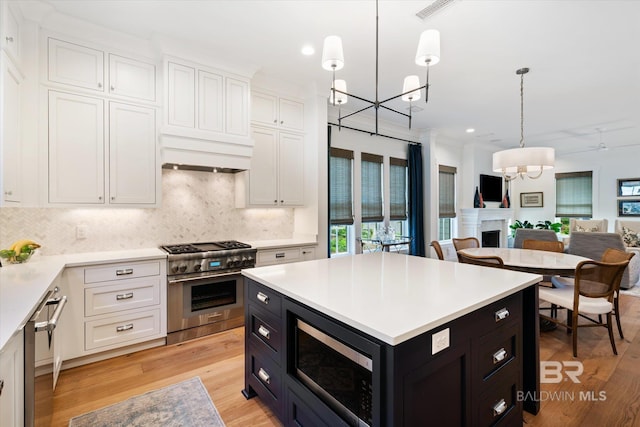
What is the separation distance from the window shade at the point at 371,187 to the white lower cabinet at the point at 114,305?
3509 millimetres

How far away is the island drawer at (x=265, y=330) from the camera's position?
174 centimetres

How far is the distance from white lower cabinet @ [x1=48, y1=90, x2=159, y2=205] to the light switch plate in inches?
116

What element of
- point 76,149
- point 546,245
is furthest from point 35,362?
point 546,245

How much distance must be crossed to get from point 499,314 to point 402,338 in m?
0.84

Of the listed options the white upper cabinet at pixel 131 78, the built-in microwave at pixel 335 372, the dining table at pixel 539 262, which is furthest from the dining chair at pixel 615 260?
the white upper cabinet at pixel 131 78

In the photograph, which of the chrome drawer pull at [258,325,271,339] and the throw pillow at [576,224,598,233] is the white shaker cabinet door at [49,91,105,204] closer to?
the chrome drawer pull at [258,325,271,339]

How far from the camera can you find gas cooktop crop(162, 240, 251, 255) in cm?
309

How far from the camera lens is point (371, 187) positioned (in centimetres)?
551

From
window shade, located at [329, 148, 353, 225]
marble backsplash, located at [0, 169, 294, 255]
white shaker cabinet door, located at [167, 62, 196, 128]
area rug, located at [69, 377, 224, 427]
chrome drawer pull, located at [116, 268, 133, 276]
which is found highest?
white shaker cabinet door, located at [167, 62, 196, 128]

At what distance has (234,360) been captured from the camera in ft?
8.79

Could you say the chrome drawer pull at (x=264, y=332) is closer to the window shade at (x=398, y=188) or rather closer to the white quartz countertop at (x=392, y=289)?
the white quartz countertop at (x=392, y=289)

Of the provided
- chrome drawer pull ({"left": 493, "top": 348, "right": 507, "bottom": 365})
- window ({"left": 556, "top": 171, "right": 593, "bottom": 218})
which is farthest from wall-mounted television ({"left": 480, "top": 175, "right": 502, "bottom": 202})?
chrome drawer pull ({"left": 493, "top": 348, "right": 507, "bottom": 365})

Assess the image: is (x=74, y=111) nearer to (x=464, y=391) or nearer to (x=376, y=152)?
(x=464, y=391)

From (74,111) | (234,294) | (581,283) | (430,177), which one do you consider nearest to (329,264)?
(234,294)
